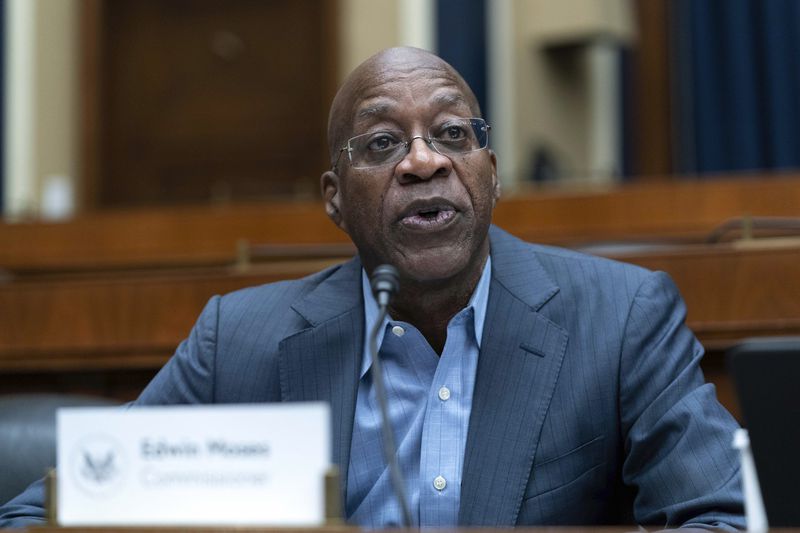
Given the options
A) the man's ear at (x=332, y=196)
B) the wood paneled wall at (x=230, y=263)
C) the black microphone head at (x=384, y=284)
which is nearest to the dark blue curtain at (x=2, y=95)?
the wood paneled wall at (x=230, y=263)

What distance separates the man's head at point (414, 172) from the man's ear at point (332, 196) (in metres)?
0.08

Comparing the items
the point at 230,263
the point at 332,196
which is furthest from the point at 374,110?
the point at 230,263

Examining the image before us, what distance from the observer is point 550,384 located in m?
1.88

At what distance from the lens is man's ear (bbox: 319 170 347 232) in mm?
2160

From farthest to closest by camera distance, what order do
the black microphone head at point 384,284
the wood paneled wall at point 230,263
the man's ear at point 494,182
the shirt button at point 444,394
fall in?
the wood paneled wall at point 230,263
the man's ear at point 494,182
the shirt button at point 444,394
the black microphone head at point 384,284

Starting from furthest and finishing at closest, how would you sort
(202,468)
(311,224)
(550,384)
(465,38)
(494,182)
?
1. (465,38)
2. (311,224)
3. (494,182)
4. (550,384)
5. (202,468)

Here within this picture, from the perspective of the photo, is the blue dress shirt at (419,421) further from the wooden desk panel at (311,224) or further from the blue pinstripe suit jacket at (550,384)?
the wooden desk panel at (311,224)

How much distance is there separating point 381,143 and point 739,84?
3.45 m

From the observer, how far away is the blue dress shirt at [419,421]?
5.97 feet

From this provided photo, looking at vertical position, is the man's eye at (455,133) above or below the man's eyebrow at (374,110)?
below

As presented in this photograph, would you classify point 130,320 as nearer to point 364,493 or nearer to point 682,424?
point 364,493

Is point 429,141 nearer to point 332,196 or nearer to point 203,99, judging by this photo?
point 332,196

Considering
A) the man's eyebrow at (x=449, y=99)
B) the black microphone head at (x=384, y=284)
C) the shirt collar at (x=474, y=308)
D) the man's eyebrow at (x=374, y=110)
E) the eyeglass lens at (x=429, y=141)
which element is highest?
the man's eyebrow at (x=449, y=99)

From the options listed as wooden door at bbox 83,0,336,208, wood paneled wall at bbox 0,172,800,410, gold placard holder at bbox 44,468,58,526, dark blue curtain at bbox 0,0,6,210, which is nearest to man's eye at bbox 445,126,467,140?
wood paneled wall at bbox 0,172,800,410
